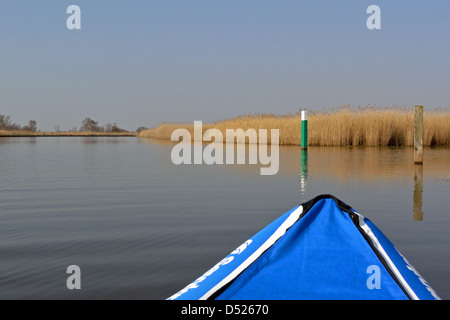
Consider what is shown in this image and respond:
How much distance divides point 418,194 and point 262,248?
4466 millimetres

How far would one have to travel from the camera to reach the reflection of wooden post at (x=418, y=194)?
4.34 metres

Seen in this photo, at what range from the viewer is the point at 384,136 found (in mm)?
16047

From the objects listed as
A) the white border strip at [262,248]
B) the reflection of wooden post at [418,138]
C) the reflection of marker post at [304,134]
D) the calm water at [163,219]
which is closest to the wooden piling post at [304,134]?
the reflection of marker post at [304,134]

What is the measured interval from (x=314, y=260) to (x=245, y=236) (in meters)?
1.82

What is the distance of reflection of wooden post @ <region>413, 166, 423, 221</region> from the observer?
4.34 metres

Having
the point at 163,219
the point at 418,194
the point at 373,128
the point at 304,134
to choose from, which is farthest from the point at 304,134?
the point at 163,219

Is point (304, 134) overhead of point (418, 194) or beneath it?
overhead

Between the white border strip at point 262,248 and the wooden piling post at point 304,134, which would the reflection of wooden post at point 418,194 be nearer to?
the white border strip at point 262,248

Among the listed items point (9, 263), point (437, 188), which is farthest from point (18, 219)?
point (437, 188)

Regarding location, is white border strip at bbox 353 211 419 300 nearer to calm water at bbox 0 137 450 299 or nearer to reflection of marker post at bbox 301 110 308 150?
calm water at bbox 0 137 450 299

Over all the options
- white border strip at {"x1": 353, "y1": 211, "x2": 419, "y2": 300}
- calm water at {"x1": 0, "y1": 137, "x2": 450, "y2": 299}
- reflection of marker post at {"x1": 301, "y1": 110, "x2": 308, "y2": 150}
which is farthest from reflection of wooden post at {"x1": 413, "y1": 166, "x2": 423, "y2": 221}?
reflection of marker post at {"x1": 301, "y1": 110, "x2": 308, "y2": 150}

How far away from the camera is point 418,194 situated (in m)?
5.62

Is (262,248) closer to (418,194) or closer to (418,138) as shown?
(418,194)
